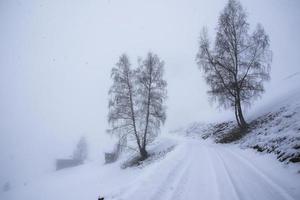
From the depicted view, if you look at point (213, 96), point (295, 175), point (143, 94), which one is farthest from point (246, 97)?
point (295, 175)

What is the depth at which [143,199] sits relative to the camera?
579 cm

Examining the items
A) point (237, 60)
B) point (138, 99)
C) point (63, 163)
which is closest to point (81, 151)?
point (63, 163)

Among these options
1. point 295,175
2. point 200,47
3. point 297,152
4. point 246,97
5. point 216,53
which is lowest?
point 295,175

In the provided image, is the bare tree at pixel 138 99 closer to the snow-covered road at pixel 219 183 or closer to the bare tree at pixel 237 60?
the bare tree at pixel 237 60

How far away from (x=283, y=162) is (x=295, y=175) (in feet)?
4.41

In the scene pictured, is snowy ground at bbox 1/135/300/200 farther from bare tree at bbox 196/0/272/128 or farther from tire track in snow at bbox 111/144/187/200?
bare tree at bbox 196/0/272/128

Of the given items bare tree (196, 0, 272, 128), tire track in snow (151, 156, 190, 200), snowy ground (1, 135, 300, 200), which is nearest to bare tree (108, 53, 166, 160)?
bare tree (196, 0, 272, 128)

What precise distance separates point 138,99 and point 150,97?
52.9 inches

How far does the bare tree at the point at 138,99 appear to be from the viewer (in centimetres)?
1866

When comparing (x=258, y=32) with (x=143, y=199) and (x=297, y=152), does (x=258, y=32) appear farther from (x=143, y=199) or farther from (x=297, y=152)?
(x=143, y=199)

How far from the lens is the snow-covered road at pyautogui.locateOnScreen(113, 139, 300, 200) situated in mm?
5984

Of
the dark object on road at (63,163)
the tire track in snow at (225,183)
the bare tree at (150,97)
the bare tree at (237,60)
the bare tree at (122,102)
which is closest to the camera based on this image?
the tire track in snow at (225,183)

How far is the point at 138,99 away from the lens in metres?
19.2

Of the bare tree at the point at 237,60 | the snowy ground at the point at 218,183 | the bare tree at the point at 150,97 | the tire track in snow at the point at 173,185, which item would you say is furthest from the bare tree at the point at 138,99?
the tire track in snow at the point at 173,185
